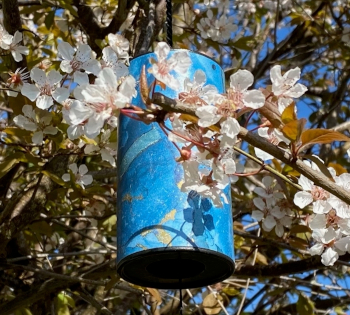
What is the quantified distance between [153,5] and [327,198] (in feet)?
3.31

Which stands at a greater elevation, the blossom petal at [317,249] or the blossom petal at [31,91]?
the blossom petal at [31,91]

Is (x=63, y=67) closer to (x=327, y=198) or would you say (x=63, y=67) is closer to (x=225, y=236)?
(x=225, y=236)

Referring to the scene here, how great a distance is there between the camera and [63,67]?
5.30 feet

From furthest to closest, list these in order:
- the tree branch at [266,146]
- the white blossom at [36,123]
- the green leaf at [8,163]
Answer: the green leaf at [8,163] → the white blossom at [36,123] → the tree branch at [266,146]

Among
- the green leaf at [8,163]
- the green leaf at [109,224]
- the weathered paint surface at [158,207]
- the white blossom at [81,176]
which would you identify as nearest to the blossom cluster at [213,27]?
the green leaf at [109,224]

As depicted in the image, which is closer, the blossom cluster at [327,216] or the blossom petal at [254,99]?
the blossom petal at [254,99]

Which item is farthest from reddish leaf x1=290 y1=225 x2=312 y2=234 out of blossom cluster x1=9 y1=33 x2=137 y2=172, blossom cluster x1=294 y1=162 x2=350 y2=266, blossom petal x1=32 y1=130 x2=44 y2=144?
blossom petal x1=32 y1=130 x2=44 y2=144

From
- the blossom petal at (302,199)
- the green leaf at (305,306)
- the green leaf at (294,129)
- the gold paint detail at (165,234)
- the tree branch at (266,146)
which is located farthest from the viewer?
the green leaf at (305,306)

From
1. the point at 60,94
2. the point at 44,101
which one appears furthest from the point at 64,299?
the point at 60,94

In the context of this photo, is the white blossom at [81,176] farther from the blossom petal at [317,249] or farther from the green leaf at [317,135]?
the green leaf at [317,135]

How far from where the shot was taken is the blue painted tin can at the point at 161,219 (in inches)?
55.7

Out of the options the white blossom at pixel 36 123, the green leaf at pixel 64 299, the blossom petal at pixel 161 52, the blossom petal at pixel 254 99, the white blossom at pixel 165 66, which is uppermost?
the blossom petal at pixel 161 52

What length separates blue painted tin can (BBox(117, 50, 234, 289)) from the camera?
1.42 meters

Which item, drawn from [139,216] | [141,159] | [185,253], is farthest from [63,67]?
[185,253]
